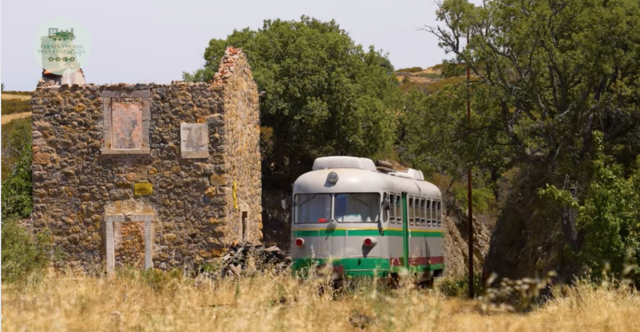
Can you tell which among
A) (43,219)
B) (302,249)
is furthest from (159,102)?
(302,249)

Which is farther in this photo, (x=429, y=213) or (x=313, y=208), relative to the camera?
(x=429, y=213)

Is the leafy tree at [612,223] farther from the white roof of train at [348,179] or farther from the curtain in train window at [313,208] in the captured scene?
the curtain in train window at [313,208]

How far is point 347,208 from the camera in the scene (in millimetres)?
19594

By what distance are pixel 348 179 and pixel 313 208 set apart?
96 cm

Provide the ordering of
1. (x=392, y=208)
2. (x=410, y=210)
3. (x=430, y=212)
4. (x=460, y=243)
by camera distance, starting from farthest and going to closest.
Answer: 1. (x=460, y=243)
2. (x=430, y=212)
3. (x=410, y=210)
4. (x=392, y=208)

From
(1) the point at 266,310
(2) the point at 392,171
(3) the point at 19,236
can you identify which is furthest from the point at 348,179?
(1) the point at 266,310

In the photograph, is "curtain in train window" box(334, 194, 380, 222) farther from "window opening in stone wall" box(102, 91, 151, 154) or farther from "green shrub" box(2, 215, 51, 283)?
"green shrub" box(2, 215, 51, 283)

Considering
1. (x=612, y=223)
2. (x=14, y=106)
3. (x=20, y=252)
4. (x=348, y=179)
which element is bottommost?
(x=20, y=252)

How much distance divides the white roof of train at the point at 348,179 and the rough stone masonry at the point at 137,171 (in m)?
3.22

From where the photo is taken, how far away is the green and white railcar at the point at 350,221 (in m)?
19.2

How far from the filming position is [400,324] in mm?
11117

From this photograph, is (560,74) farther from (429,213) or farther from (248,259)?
(248,259)

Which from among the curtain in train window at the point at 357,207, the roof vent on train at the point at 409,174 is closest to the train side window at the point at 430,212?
the roof vent on train at the point at 409,174

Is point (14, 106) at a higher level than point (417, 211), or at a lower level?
higher
